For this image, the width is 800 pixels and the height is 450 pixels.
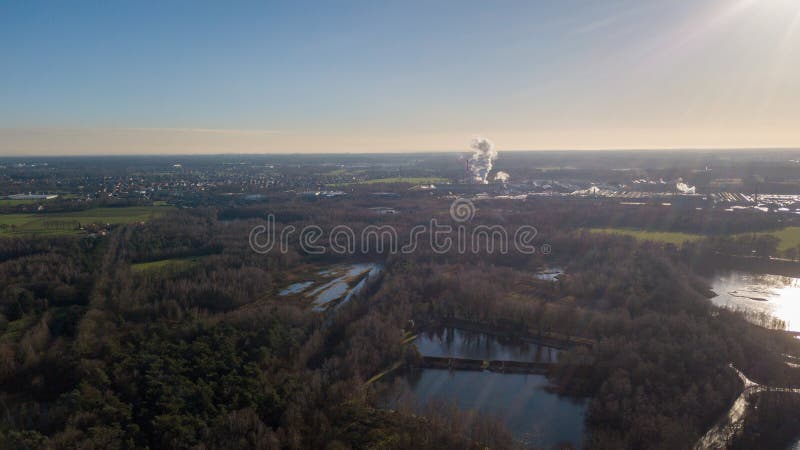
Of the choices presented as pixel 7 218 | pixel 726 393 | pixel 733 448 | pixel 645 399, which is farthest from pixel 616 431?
pixel 7 218

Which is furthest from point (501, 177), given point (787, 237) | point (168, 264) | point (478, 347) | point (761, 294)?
point (478, 347)

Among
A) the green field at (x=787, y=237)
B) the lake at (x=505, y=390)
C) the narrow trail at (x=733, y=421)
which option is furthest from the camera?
the green field at (x=787, y=237)

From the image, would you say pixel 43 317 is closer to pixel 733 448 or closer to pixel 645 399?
pixel 645 399

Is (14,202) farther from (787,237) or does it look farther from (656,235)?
(787,237)

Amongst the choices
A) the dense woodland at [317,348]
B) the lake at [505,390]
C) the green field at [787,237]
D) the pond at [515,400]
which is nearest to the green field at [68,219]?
the dense woodland at [317,348]

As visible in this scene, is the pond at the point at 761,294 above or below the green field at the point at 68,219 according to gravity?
below

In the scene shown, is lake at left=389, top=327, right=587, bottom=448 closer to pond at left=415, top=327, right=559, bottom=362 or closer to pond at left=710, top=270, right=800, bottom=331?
pond at left=415, top=327, right=559, bottom=362

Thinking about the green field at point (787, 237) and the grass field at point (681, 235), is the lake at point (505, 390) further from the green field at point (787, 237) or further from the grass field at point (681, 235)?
the green field at point (787, 237)
